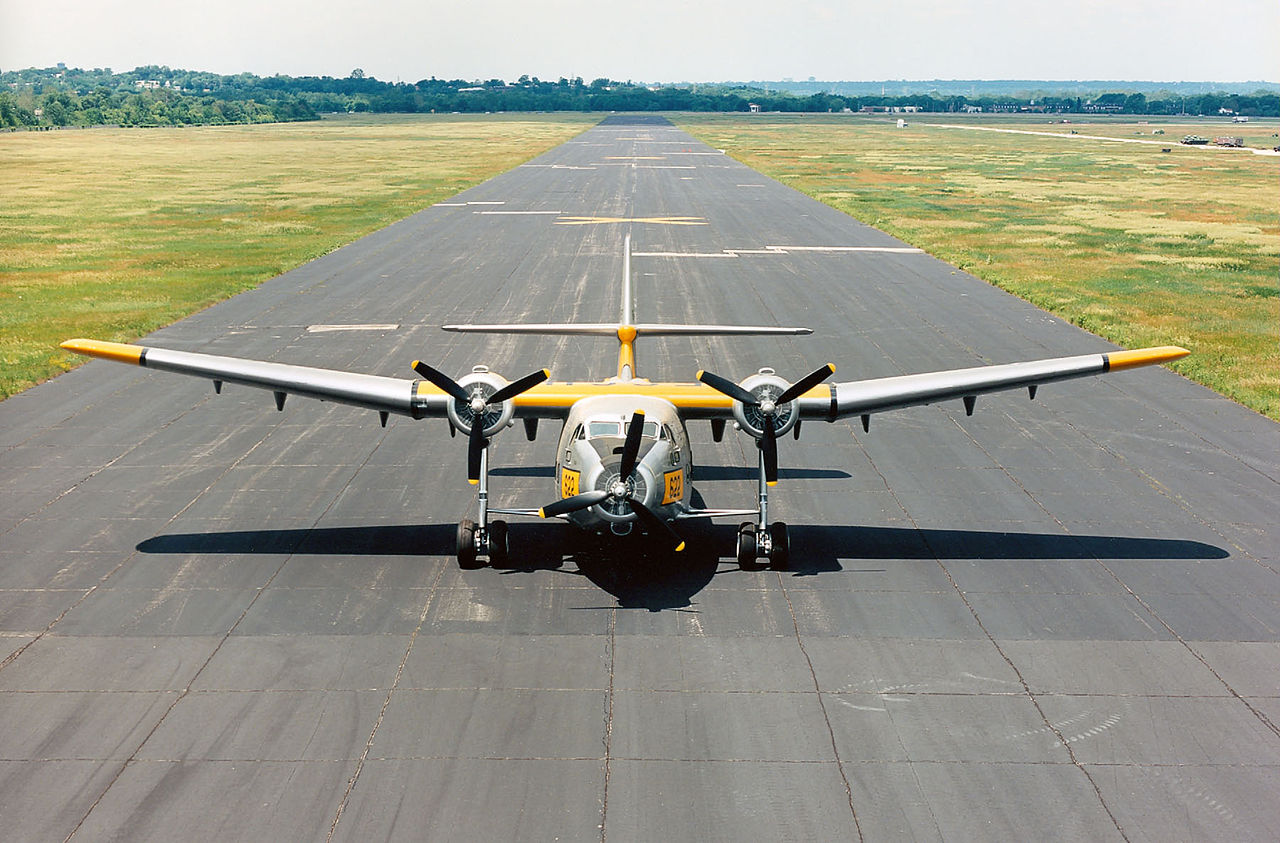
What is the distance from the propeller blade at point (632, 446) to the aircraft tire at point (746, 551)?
4.40 metres

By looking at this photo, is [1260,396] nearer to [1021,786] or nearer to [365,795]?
[1021,786]

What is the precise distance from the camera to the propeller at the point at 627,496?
19.6 meters

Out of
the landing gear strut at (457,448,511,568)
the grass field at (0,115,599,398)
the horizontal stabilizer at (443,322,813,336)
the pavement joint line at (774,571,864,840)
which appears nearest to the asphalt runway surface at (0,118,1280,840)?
the pavement joint line at (774,571,864,840)

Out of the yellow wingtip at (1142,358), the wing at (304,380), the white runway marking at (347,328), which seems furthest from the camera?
the white runway marking at (347,328)

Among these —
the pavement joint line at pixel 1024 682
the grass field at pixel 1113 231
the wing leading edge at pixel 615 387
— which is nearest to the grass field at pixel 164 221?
the wing leading edge at pixel 615 387

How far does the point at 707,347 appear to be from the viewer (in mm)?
45438

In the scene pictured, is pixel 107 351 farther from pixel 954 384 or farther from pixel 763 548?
pixel 954 384

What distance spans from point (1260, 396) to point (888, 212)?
60.2 meters

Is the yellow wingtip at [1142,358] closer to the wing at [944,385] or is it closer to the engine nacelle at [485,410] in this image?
the wing at [944,385]

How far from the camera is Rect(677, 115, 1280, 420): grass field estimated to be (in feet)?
163

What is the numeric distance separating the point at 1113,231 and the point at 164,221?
81425 mm

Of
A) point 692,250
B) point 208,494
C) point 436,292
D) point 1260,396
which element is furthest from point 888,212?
point 208,494

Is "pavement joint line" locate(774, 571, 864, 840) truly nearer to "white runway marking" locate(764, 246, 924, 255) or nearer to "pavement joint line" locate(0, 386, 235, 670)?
"pavement joint line" locate(0, 386, 235, 670)

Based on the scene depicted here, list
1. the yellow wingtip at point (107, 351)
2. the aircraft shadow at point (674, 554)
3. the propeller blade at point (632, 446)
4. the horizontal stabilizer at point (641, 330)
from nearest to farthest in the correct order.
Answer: the propeller blade at point (632, 446) → the aircraft shadow at point (674, 554) → the yellow wingtip at point (107, 351) → the horizontal stabilizer at point (641, 330)
